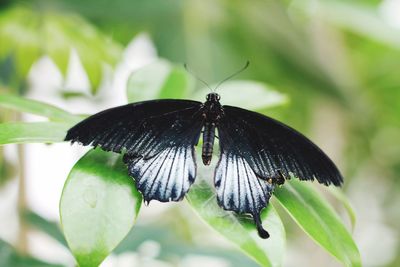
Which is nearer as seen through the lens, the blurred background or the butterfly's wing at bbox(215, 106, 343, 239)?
the butterfly's wing at bbox(215, 106, 343, 239)

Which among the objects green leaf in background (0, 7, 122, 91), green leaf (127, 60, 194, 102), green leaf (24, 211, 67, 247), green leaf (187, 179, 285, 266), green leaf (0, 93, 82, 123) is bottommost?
green leaf (187, 179, 285, 266)

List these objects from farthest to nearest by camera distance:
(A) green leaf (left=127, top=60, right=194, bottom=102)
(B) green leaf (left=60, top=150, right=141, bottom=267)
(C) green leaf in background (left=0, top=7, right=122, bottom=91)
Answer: (C) green leaf in background (left=0, top=7, right=122, bottom=91) → (A) green leaf (left=127, top=60, right=194, bottom=102) → (B) green leaf (left=60, top=150, right=141, bottom=267)

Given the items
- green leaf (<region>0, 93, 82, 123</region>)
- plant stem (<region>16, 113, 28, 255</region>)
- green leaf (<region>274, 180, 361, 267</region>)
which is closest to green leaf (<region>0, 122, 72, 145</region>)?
green leaf (<region>0, 93, 82, 123</region>)

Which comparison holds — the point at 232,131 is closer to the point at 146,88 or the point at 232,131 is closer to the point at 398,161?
the point at 146,88

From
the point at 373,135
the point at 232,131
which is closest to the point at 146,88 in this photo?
the point at 232,131

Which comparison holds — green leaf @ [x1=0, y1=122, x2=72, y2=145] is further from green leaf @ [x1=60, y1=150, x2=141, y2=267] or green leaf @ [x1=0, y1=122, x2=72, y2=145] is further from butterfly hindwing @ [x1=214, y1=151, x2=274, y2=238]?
butterfly hindwing @ [x1=214, y1=151, x2=274, y2=238]

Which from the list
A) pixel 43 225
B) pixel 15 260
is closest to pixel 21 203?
pixel 43 225
